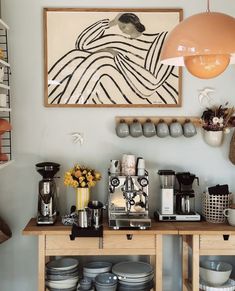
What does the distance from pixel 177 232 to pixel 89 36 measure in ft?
4.85

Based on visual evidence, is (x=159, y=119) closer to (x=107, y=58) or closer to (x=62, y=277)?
(x=107, y=58)

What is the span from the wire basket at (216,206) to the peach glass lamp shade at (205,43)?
4.39 ft

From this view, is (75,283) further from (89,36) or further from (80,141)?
(89,36)

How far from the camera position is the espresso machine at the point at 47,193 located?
278 centimetres

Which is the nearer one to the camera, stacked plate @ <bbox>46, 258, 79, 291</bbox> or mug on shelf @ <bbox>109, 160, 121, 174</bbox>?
stacked plate @ <bbox>46, 258, 79, 291</bbox>

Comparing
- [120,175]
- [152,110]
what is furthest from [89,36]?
[120,175]

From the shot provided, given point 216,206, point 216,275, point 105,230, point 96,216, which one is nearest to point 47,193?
point 96,216

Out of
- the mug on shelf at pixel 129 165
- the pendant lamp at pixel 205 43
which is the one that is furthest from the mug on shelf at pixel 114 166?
the pendant lamp at pixel 205 43

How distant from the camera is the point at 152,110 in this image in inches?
119

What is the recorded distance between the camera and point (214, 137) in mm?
2994

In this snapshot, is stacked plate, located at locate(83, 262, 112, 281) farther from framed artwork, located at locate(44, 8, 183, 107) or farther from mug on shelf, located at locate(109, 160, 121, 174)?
framed artwork, located at locate(44, 8, 183, 107)

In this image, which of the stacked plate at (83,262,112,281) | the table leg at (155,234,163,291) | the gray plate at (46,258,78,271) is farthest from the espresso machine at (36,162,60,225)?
the table leg at (155,234,163,291)

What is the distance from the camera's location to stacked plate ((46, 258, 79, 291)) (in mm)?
2717

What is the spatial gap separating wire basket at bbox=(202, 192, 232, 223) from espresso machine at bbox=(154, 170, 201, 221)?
3.1 inches
